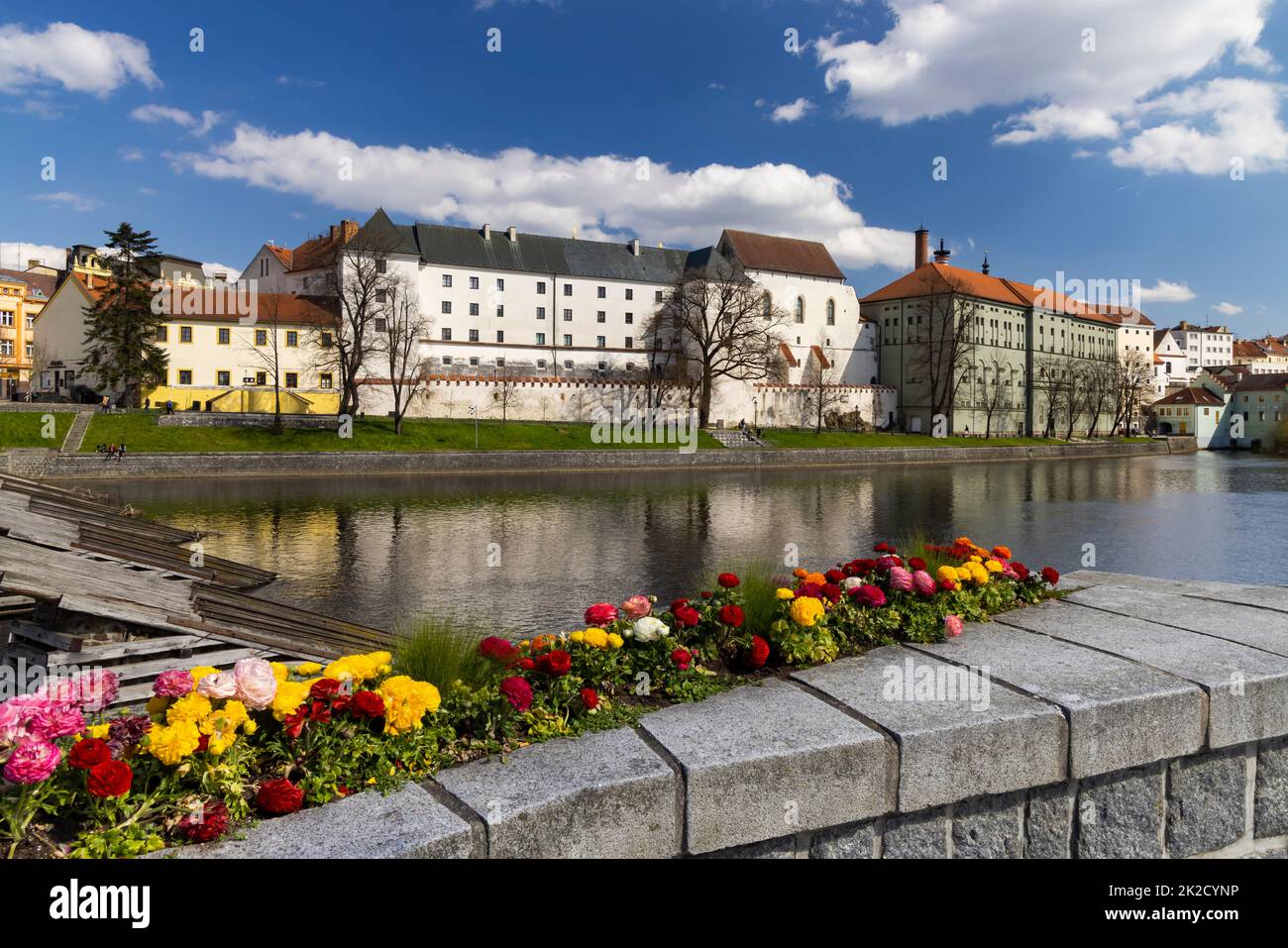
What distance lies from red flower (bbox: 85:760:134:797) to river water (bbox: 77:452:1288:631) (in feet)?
31.3

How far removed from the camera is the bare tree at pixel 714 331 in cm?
7444

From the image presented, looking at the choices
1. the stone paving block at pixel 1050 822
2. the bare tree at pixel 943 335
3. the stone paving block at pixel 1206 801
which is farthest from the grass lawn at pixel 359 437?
the stone paving block at pixel 1206 801

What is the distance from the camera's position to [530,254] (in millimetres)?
88500

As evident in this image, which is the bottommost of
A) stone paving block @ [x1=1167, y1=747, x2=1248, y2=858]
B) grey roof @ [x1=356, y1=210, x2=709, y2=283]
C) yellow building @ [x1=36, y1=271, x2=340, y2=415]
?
stone paving block @ [x1=1167, y1=747, x2=1248, y2=858]

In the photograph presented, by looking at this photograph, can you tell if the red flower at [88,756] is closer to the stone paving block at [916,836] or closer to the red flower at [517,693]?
the red flower at [517,693]

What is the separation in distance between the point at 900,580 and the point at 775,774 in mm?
2175

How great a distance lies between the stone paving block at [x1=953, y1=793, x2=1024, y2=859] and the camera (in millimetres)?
3275

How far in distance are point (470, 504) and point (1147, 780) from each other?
29.3 metres

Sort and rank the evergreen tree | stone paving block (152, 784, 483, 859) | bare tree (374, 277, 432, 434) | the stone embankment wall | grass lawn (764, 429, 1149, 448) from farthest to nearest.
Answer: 1. grass lawn (764, 429, 1149, 448)
2. bare tree (374, 277, 432, 434)
3. the evergreen tree
4. the stone embankment wall
5. stone paving block (152, 784, 483, 859)

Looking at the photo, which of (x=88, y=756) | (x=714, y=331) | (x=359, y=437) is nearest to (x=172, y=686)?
(x=88, y=756)

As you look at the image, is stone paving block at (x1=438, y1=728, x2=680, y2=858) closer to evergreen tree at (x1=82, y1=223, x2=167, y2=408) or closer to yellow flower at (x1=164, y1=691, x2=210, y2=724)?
yellow flower at (x1=164, y1=691, x2=210, y2=724)

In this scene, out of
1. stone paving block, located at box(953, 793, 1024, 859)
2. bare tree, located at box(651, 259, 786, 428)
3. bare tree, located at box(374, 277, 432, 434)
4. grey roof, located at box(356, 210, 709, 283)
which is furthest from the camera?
grey roof, located at box(356, 210, 709, 283)

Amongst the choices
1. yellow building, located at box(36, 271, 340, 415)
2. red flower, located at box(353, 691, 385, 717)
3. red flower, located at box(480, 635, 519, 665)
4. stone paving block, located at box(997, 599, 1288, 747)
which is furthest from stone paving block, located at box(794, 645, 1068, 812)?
yellow building, located at box(36, 271, 340, 415)

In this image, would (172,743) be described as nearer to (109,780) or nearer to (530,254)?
(109,780)
